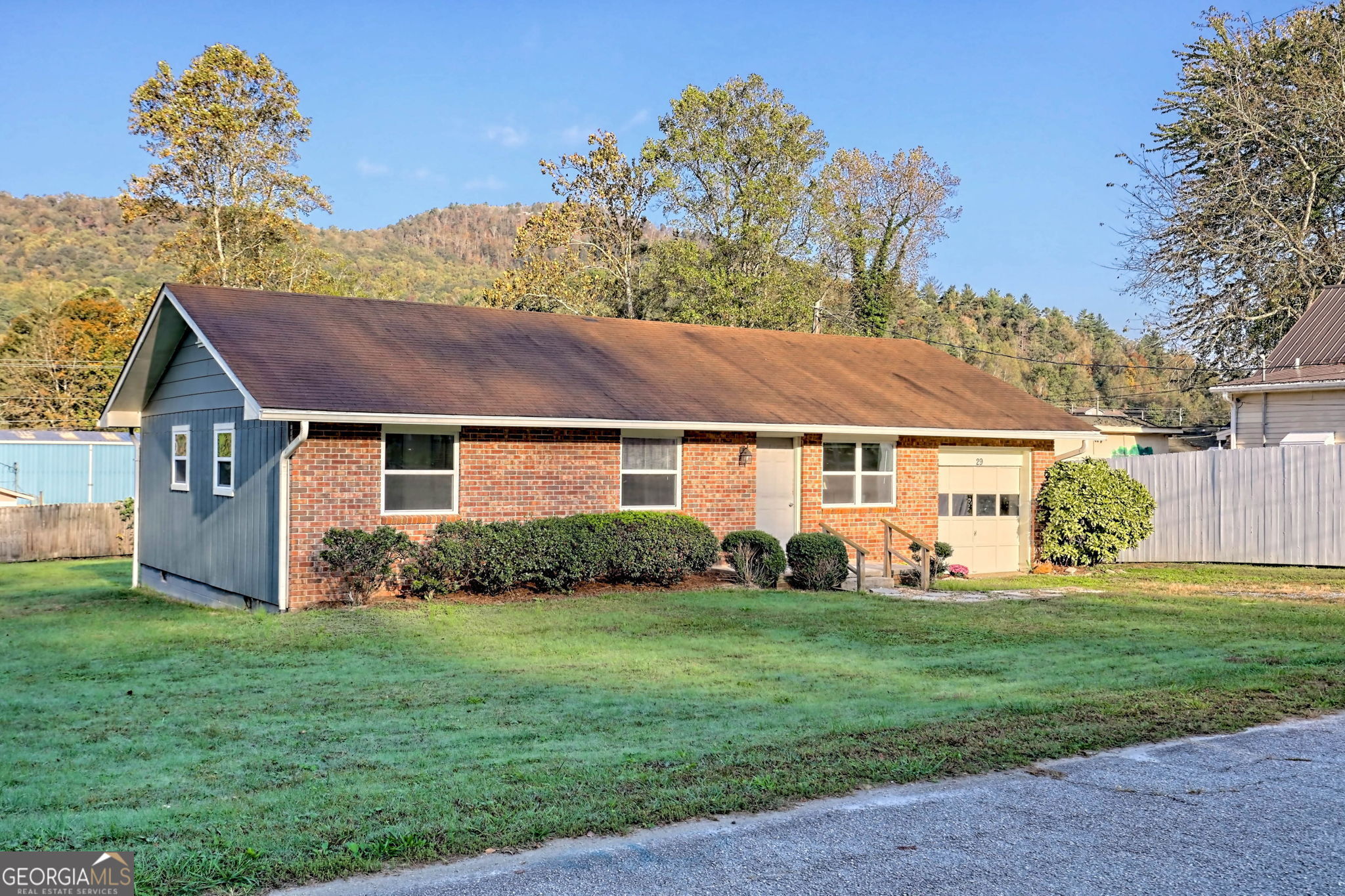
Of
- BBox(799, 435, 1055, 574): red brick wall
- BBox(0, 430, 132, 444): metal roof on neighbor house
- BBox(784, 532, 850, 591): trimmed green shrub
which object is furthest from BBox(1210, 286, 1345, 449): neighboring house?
BBox(0, 430, 132, 444): metal roof on neighbor house

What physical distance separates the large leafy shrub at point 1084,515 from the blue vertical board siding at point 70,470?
2585cm

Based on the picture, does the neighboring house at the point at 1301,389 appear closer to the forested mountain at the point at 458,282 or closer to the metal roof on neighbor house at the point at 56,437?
the forested mountain at the point at 458,282

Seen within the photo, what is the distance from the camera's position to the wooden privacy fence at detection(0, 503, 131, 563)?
2386cm

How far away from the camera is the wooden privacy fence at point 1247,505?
20406 mm

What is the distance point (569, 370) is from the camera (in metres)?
17.5

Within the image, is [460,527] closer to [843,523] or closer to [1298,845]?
[843,523]

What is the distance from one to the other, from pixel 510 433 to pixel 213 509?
4703mm

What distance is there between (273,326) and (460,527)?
4.29 m

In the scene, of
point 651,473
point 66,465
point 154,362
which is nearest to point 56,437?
point 66,465

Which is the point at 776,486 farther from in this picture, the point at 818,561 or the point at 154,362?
the point at 154,362

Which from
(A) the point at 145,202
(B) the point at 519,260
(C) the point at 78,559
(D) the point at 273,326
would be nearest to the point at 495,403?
(D) the point at 273,326

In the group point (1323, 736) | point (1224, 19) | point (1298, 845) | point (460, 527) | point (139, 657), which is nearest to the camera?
point (1298, 845)

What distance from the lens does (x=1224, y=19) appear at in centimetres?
3180

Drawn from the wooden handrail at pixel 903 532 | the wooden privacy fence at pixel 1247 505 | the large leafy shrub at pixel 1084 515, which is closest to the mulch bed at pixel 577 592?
the wooden handrail at pixel 903 532
